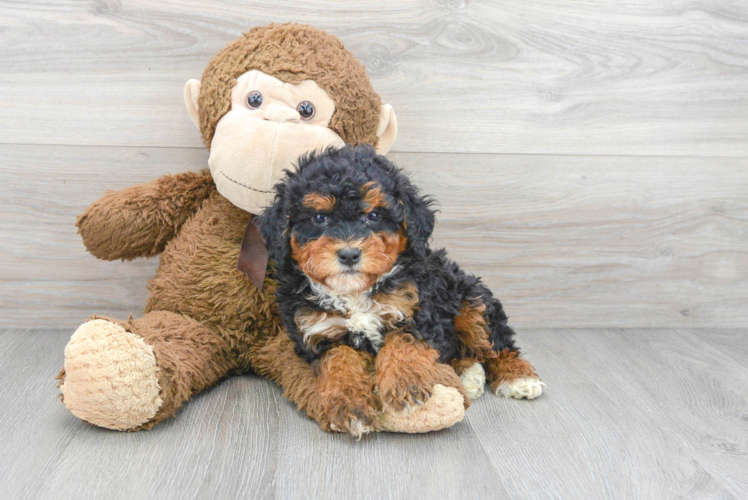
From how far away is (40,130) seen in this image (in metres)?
2.26

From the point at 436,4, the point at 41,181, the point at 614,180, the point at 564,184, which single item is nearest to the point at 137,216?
the point at 41,181

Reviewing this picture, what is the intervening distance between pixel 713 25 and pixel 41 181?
2654 mm

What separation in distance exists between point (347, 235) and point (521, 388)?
790 mm

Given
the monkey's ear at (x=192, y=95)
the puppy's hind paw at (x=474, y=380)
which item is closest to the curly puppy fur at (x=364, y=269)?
the puppy's hind paw at (x=474, y=380)

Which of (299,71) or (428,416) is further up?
(299,71)

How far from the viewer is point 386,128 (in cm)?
206

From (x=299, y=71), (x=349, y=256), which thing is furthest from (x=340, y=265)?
(x=299, y=71)

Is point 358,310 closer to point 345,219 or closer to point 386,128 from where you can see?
point 345,219

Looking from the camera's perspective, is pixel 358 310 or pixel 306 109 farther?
pixel 306 109

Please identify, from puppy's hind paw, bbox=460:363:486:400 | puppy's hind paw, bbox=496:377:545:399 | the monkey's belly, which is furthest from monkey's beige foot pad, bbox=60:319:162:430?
puppy's hind paw, bbox=496:377:545:399

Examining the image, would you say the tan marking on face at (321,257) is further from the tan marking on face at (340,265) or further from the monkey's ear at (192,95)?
the monkey's ear at (192,95)

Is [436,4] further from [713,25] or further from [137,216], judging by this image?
[137,216]

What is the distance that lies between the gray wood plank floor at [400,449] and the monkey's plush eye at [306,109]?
85cm

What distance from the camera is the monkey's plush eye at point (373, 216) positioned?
157 cm
